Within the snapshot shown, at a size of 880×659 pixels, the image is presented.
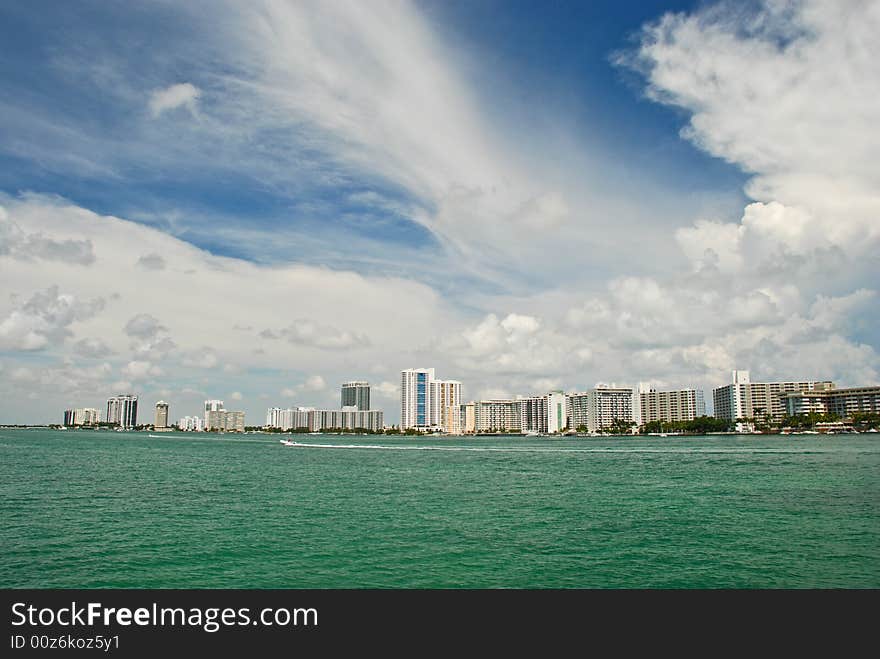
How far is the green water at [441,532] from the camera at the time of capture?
2272 cm

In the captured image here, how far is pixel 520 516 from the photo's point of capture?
3575 cm

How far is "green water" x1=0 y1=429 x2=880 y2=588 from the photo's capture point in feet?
74.5

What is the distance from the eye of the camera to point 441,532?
3078cm

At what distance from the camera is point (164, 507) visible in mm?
39344
